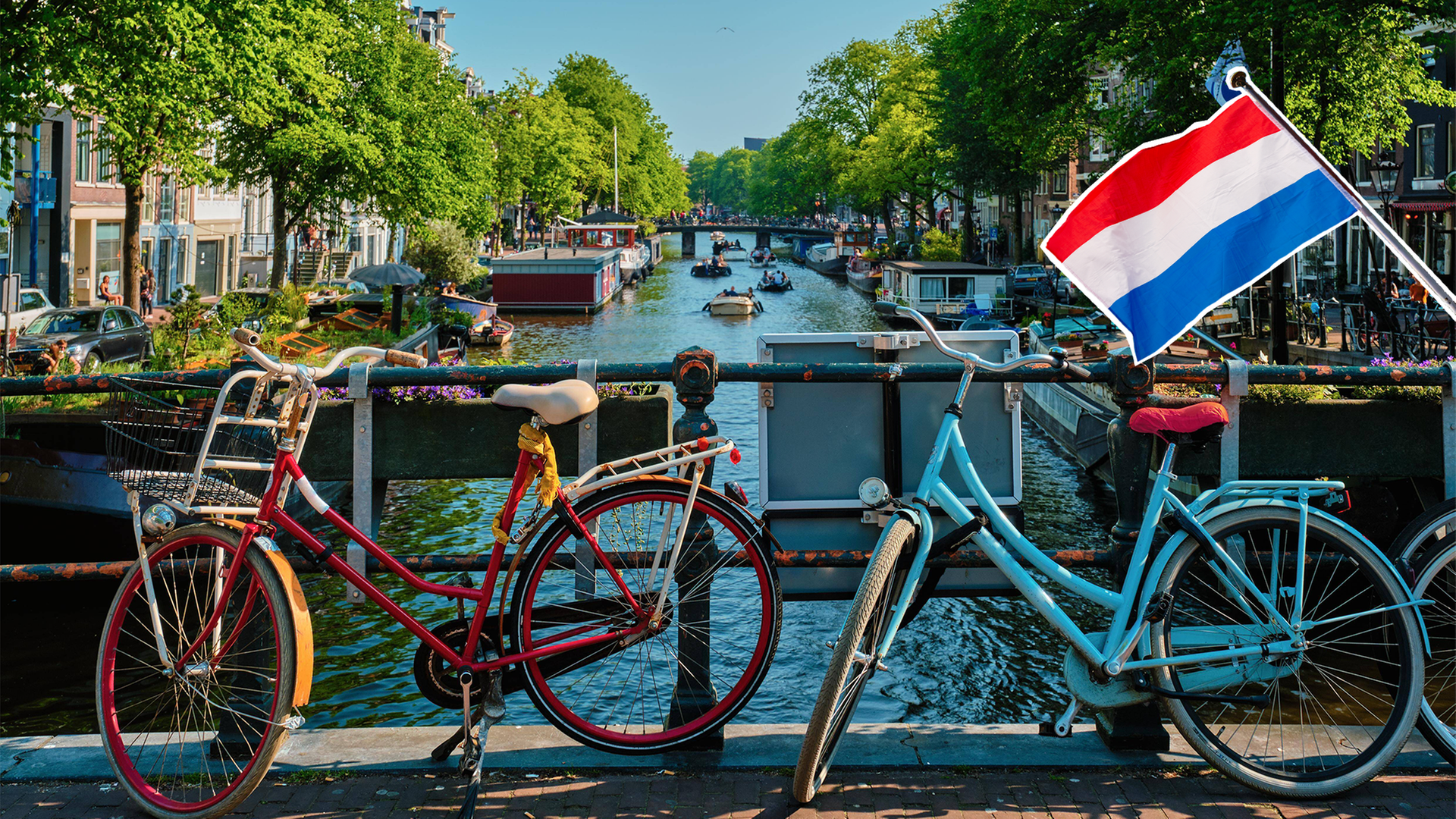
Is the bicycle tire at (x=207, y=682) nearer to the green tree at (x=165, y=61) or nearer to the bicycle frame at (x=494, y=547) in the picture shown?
the bicycle frame at (x=494, y=547)

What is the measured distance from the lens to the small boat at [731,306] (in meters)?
52.9

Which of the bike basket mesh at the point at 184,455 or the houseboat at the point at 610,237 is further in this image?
the houseboat at the point at 610,237

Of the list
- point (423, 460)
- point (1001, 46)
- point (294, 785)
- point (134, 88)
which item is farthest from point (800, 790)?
point (1001, 46)

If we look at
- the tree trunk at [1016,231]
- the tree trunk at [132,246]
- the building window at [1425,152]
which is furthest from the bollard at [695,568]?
the tree trunk at [1016,231]

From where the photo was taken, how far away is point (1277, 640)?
11.8 feet

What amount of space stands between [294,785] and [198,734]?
0.50 metres

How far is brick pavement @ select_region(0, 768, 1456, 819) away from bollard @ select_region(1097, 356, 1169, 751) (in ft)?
0.48

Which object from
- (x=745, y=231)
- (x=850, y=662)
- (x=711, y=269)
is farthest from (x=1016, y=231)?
(x=745, y=231)

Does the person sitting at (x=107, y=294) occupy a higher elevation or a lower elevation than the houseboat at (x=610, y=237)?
lower

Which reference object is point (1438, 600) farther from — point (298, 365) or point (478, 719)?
point (298, 365)

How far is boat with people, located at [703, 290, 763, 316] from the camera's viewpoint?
52.9 metres

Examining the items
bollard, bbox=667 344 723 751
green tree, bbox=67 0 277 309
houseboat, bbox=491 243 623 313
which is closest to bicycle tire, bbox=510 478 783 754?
bollard, bbox=667 344 723 751

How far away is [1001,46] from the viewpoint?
113 feet

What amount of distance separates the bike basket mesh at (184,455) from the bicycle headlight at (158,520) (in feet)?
0.15
